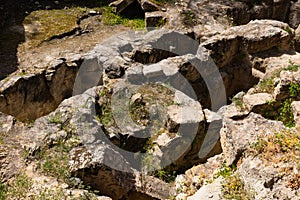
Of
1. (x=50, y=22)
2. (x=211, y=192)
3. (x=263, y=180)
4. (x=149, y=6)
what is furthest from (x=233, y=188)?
(x=50, y=22)

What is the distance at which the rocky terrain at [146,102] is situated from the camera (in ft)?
19.4

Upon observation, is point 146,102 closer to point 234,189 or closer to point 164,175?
point 164,175

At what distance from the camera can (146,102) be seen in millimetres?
8312

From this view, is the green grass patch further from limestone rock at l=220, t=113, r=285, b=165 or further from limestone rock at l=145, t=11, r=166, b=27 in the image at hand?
limestone rock at l=220, t=113, r=285, b=165

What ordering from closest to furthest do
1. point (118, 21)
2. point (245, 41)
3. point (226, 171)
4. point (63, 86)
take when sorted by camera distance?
point (226, 171) → point (63, 86) → point (245, 41) → point (118, 21)

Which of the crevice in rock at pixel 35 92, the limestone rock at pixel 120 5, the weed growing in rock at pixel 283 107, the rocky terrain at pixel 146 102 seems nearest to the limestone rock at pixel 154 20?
the rocky terrain at pixel 146 102

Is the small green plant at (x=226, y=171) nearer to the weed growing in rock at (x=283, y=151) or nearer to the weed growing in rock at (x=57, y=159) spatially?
the weed growing in rock at (x=283, y=151)

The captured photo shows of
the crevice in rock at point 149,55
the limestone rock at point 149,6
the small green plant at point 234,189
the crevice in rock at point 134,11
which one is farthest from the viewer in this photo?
the crevice in rock at point 134,11

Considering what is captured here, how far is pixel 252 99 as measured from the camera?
8.24 m

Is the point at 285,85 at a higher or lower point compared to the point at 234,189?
higher

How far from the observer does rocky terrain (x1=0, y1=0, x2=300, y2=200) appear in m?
5.90

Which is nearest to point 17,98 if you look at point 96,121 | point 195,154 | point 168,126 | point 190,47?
point 96,121

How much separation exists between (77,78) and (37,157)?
13.2ft

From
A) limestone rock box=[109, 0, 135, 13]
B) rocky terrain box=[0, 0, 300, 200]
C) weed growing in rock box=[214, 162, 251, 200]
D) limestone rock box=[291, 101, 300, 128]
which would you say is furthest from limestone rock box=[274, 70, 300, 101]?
limestone rock box=[109, 0, 135, 13]
